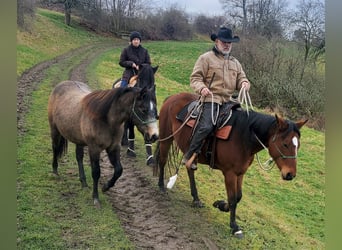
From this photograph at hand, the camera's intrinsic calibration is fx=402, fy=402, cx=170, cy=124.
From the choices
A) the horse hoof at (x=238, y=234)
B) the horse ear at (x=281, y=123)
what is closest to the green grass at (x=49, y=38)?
the horse ear at (x=281, y=123)

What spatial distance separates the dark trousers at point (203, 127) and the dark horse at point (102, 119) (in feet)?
1.00

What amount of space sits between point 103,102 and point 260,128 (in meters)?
1.19

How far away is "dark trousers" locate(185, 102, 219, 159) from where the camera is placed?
9.78 ft

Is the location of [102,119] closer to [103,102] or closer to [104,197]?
[103,102]

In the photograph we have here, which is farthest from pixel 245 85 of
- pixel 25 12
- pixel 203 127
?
pixel 25 12

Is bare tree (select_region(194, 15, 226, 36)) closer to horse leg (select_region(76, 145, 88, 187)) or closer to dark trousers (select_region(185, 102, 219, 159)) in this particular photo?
dark trousers (select_region(185, 102, 219, 159))

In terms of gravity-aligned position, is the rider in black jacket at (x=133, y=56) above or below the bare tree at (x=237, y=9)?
below

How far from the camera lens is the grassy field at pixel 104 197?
2.71m

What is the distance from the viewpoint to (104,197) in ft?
10.7

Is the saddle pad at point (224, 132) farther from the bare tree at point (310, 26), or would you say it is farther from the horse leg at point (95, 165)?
the bare tree at point (310, 26)

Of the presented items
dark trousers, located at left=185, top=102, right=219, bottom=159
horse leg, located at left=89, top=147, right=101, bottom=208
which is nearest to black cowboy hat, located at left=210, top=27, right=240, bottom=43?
dark trousers, located at left=185, top=102, right=219, bottom=159

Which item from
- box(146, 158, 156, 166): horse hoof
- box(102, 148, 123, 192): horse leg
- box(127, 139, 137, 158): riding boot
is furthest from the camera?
box(127, 139, 137, 158): riding boot

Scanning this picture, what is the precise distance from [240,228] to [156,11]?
2120mm
